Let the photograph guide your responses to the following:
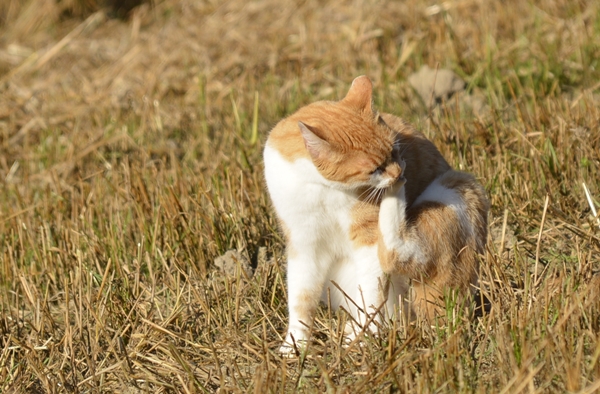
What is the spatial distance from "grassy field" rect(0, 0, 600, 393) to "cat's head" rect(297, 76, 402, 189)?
1.98 feet

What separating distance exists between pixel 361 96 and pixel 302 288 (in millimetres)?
918

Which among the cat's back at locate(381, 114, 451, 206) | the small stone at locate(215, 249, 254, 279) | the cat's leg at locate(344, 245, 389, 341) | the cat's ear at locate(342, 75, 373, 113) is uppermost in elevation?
the cat's ear at locate(342, 75, 373, 113)

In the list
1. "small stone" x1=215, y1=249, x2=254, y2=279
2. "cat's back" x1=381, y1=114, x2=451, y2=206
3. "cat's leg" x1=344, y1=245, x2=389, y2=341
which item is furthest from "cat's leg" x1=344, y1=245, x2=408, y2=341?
"small stone" x1=215, y1=249, x2=254, y2=279

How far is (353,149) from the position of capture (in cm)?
318

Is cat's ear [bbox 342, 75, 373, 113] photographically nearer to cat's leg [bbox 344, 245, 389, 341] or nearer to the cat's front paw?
cat's leg [bbox 344, 245, 389, 341]

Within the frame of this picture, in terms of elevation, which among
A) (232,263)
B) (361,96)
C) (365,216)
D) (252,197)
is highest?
(361,96)

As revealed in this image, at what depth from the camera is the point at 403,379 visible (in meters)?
2.86

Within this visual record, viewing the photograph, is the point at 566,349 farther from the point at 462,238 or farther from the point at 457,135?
the point at 457,135

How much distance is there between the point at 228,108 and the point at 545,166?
120 inches

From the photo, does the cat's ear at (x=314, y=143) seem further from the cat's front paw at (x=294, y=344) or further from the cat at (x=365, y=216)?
the cat's front paw at (x=294, y=344)

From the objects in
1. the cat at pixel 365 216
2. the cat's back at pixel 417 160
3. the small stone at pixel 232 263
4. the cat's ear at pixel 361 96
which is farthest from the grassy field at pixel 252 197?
the cat's ear at pixel 361 96

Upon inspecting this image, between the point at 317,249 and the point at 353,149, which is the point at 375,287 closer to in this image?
the point at 317,249

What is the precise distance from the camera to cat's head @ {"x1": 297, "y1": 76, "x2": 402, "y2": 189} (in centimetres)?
313

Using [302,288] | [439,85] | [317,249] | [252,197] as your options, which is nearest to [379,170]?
[317,249]
